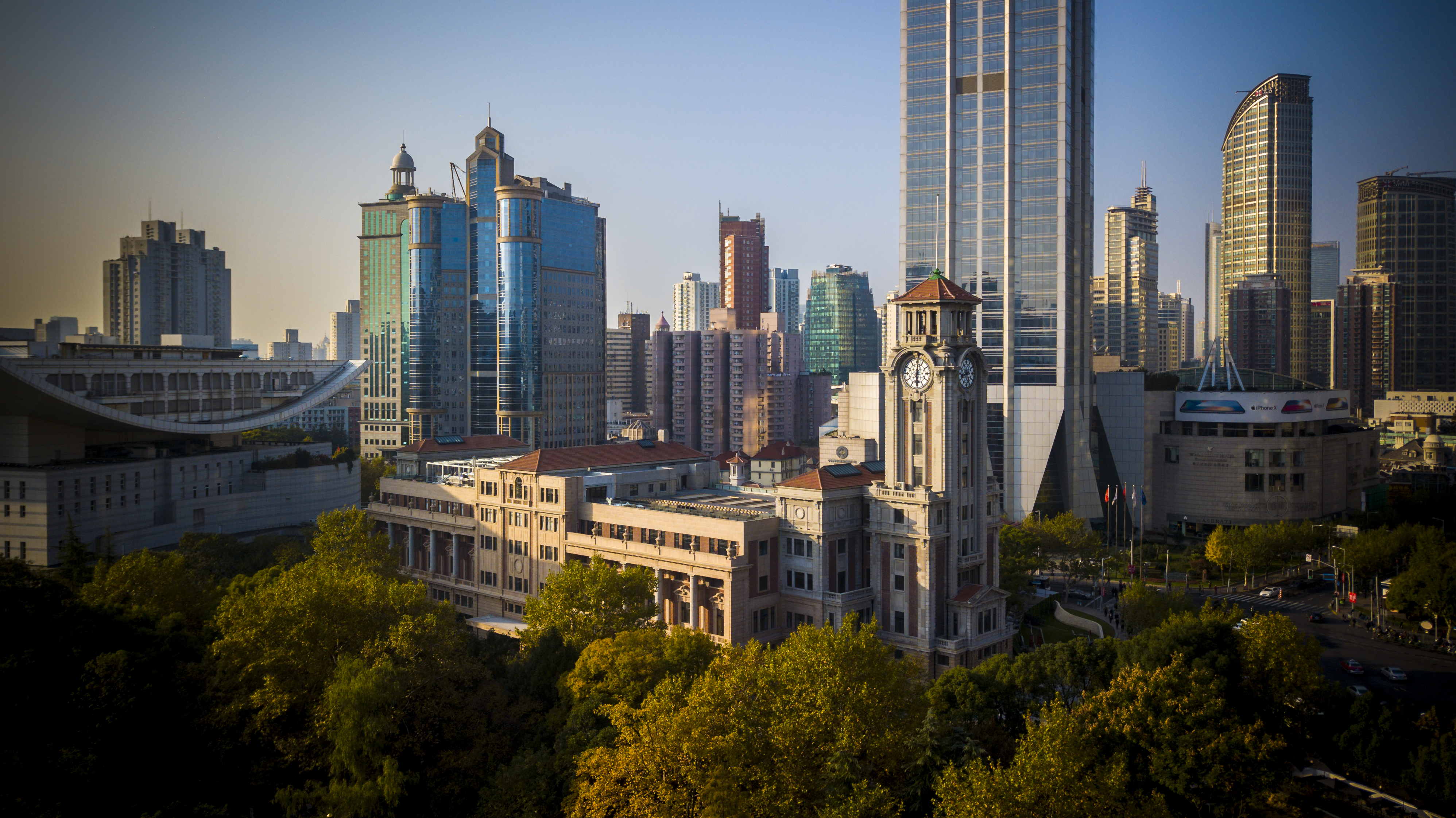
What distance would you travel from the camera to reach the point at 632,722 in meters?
49.3

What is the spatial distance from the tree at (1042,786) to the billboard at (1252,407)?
98.9 m

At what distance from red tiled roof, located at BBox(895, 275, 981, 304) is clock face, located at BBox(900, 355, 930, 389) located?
4.22m

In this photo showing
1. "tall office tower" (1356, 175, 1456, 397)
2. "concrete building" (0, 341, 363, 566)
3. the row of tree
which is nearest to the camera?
the row of tree

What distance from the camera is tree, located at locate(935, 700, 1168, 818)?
37438mm

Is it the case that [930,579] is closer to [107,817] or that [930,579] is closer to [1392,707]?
[1392,707]

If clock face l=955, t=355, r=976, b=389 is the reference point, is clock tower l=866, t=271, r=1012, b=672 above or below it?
below

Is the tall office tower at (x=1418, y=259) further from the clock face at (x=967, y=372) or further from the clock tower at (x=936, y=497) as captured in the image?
the clock tower at (x=936, y=497)

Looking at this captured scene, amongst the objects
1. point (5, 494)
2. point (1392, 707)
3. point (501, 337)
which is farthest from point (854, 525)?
point (501, 337)

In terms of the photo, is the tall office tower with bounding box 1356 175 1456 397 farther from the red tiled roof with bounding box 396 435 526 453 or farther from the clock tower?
the red tiled roof with bounding box 396 435 526 453

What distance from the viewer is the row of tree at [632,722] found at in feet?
139

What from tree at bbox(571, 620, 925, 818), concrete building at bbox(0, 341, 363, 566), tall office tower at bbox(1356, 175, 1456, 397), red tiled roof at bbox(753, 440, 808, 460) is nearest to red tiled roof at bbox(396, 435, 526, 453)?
concrete building at bbox(0, 341, 363, 566)

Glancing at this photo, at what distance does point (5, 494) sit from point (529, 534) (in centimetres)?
4208

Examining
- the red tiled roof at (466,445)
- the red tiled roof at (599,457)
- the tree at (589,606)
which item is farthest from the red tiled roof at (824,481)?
the red tiled roof at (466,445)

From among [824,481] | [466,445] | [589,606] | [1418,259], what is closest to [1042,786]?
[589,606]
